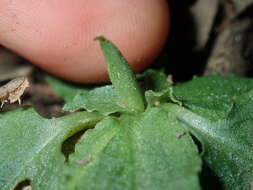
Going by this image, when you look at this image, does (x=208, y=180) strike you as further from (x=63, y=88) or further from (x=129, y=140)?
(x=63, y=88)

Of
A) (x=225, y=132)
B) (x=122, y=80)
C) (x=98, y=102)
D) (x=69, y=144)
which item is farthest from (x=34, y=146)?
(x=225, y=132)

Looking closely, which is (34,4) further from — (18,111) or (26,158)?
(26,158)

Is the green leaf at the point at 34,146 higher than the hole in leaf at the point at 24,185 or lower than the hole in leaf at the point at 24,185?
higher

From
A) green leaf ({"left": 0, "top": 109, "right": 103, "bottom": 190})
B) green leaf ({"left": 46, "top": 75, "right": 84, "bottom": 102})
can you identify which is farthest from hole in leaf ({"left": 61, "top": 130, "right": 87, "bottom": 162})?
green leaf ({"left": 46, "top": 75, "right": 84, "bottom": 102})

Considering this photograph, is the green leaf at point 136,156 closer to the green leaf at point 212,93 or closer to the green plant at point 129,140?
the green plant at point 129,140

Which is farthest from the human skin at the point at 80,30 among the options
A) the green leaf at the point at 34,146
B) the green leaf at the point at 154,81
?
the green leaf at the point at 34,146
